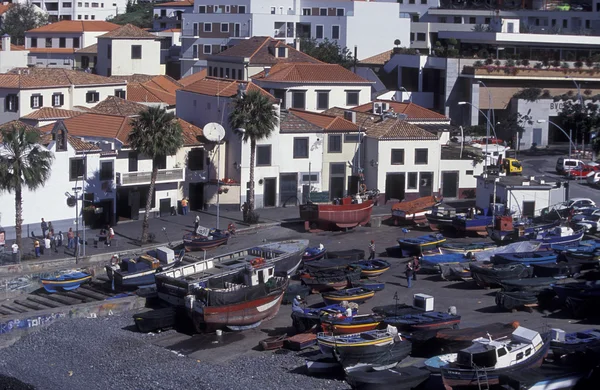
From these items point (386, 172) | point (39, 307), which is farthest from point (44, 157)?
point (386, 172)

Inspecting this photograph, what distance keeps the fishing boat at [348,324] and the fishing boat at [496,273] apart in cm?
784

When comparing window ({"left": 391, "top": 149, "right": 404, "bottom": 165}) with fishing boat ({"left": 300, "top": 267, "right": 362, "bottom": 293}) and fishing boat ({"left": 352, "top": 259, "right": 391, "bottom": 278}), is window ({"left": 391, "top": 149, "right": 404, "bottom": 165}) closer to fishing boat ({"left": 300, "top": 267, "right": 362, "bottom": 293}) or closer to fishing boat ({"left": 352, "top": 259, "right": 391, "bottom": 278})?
fishing boat ({"left": 352, "top": 259, "right": 391, "bottom": 278})

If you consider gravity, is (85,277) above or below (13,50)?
below

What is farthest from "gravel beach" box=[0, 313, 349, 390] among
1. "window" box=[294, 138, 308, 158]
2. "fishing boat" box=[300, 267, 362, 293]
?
"window" box=[294, 138, 308, 158]

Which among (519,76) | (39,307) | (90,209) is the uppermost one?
(519,76)

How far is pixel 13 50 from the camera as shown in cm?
9856

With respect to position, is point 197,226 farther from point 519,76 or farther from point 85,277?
point 519,76

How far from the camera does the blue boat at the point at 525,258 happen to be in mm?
47781

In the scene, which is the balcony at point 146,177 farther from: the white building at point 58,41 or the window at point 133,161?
the white building at point 58,41

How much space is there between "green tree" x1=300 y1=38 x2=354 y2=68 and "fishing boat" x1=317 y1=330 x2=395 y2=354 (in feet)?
207

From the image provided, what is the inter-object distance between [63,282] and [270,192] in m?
18.0

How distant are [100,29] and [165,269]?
70.5 meters

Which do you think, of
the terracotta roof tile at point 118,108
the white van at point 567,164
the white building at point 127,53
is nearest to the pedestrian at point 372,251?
the white van at point 567,164

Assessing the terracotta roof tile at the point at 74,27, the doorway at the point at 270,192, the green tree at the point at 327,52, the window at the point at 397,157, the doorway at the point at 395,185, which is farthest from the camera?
the terracotta roof tile at the point at 74,27
